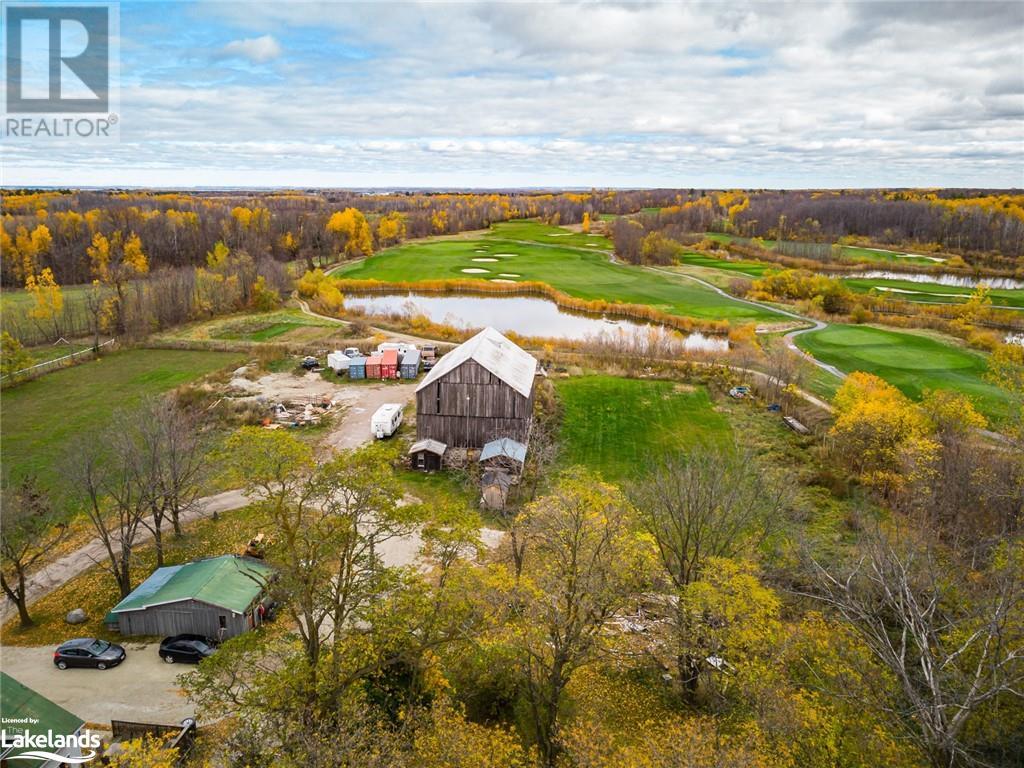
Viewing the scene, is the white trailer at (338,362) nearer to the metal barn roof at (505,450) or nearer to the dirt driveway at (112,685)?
the metal barn roof at (505,450)

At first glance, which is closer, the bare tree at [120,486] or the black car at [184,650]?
the black car at [184,650]

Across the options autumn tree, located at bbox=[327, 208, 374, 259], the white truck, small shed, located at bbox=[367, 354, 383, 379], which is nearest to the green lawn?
small shed, located at bbox=[367, 354, 383, 379]

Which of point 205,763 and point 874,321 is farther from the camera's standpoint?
point 874,321

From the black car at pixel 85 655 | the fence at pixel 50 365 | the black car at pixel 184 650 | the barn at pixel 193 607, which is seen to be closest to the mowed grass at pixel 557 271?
the fence at pixel 50 365

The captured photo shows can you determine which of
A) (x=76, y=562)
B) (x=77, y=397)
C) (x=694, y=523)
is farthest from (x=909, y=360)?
(x=77, y=397)

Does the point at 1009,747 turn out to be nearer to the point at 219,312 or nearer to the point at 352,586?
the point at 352,586

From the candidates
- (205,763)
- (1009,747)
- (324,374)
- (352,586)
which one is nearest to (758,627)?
(1009,747)

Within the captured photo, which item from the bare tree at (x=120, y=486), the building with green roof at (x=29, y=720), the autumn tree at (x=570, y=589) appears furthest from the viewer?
the bare tree at (x=120, y=486)
